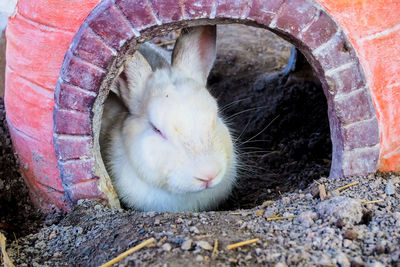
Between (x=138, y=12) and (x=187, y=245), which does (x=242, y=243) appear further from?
(x=138, y=12)

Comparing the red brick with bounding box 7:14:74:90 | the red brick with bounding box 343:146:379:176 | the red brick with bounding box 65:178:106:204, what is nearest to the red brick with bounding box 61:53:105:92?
the red brick with bounding box 7:14:74:90

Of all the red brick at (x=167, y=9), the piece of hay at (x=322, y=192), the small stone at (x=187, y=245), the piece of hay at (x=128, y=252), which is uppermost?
the red brick at (x=167, y=9)

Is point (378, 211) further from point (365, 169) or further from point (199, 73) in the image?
point (199, 73)

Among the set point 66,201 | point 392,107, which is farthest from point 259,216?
point 66,201

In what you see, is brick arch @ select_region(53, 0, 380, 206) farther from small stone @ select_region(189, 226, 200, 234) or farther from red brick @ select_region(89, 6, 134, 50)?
small stone @ select_region(189, 226, 200, 234)

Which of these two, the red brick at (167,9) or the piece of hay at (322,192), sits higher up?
the red brick at (167,9)

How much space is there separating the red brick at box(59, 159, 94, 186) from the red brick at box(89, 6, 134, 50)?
0.85m

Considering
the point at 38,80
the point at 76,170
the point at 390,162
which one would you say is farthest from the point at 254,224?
the point at 38,80

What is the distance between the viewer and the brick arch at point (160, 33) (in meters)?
2.81

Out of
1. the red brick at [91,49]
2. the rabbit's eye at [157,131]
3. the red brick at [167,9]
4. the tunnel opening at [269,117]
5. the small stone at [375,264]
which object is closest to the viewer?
the small stone at [375,264]

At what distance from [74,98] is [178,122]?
0.71 m

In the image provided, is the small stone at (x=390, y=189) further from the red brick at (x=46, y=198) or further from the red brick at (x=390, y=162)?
the red brick at (x=46, y=198)

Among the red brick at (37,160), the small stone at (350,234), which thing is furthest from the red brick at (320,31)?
the red brick at (37,160)

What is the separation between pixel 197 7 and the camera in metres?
2.79
